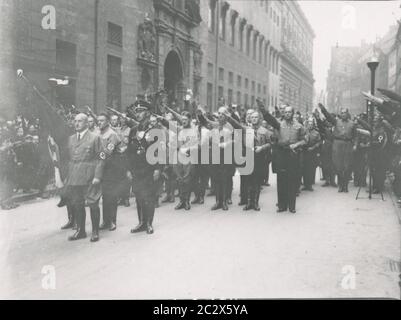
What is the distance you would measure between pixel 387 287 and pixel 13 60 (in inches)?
292

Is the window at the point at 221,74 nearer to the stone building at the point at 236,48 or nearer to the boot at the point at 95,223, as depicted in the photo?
the stone building at the point at 236,48

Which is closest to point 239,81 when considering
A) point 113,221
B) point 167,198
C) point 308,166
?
point 308,166

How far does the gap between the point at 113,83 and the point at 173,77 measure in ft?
12.8

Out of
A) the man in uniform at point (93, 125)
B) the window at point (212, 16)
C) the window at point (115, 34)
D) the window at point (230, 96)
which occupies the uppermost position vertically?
the window at point (212, 16)

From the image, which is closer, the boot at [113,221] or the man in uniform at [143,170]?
the man in uniform at [143,170]

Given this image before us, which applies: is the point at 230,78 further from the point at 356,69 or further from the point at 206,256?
the point at 206,256

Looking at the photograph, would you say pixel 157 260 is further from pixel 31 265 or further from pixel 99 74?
pixel 99 74

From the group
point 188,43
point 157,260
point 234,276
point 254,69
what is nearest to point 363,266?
point 234,276

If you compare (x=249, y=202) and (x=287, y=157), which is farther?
(x=249, y=202)

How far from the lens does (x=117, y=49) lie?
33.4 feet

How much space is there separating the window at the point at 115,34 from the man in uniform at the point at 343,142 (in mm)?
5739

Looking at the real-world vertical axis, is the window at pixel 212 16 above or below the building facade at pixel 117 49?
above

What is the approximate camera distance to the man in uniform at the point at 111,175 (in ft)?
24.1

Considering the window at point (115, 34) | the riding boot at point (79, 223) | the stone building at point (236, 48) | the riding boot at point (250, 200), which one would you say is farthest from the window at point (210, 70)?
the riding boot at point (79, 223)
